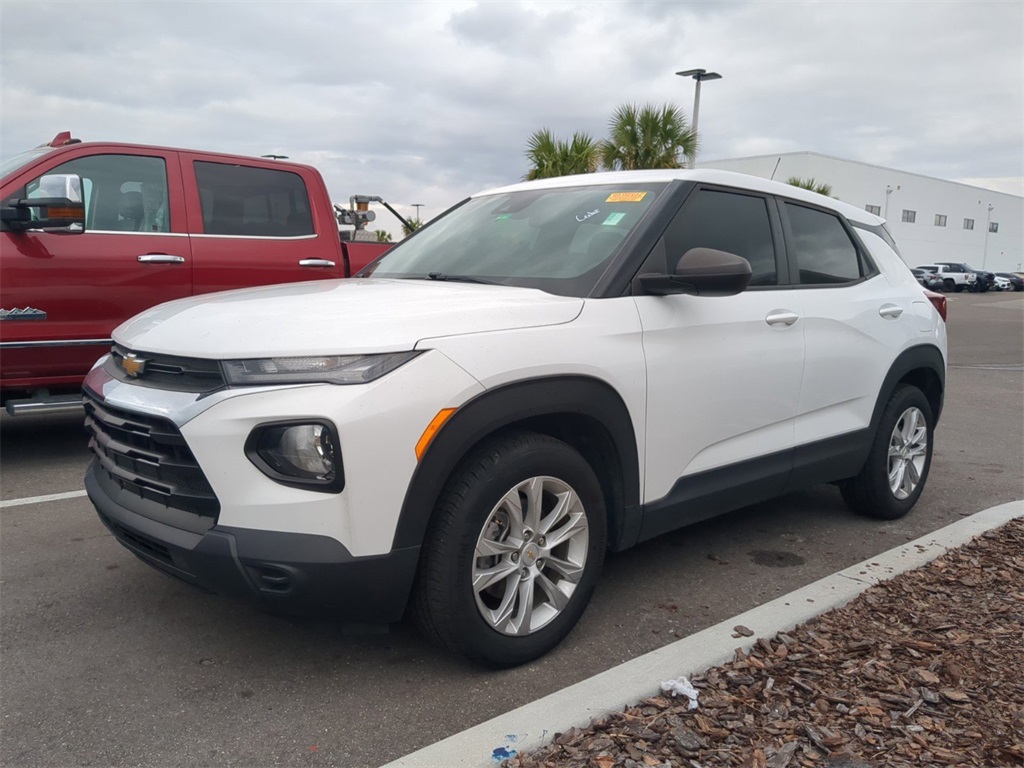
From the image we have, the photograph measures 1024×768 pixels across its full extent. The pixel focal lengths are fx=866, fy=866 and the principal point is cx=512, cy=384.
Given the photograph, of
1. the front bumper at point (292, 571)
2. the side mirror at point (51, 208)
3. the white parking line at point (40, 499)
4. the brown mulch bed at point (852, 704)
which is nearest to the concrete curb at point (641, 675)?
the brown mulch bed at point (852, 704)

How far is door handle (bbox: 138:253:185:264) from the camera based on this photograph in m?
5.63

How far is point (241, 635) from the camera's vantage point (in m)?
3.19

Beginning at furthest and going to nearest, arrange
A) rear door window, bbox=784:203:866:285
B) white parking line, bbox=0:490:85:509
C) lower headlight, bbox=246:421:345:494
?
white parking line, bbox=0:490:85:509
rear door window, bbox=784:203:866:285
lower headlight, bbox=246:421:345:494

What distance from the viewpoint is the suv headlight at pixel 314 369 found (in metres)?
2.51

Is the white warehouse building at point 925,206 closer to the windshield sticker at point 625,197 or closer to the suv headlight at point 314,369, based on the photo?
the windshield sticker at point 625,197

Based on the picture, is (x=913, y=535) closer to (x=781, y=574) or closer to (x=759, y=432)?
(x=781, y=574)

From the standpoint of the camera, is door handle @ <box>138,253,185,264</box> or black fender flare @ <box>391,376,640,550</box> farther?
door handle @ <box>138,253,185,264</box>

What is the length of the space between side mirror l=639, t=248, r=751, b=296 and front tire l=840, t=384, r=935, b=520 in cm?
181

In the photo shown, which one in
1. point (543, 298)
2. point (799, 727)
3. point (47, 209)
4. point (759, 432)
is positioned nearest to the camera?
point (799, 727)

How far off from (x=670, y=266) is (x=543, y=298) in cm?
68

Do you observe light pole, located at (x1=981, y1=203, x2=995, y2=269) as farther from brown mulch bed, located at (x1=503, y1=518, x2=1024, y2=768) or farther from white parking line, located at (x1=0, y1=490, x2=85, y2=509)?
white parking line, located at (x1=0, y1=490, x2=85, y2=509)

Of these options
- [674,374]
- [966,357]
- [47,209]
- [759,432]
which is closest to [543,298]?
[674,374]

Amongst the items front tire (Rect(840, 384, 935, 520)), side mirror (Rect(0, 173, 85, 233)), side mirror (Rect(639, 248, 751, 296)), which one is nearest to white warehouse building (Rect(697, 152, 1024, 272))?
front tire (Rect(840, 384, 935, 520))

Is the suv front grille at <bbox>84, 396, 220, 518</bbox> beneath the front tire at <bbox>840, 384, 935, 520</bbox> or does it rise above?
above
